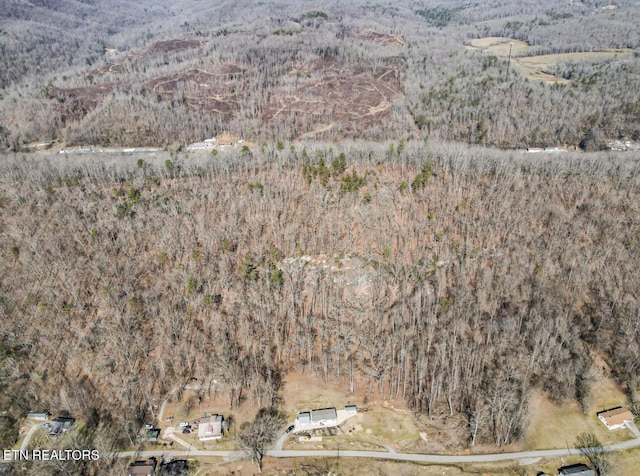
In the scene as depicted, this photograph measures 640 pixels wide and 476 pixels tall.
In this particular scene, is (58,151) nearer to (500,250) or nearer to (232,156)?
(232,156)

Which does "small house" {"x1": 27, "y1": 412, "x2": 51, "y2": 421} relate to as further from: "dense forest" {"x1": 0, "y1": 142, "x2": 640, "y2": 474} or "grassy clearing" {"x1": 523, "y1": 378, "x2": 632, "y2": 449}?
"grassy clearing" {"x1": 523, "y1": 378, "x2": 632, "y2": 449}

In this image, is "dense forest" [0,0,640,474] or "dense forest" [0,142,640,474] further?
"dense forest" [0,142,640,474]

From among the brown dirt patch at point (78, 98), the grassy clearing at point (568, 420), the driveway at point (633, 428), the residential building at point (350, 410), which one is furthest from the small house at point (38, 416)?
the brown dirt patch at point (78, 98)

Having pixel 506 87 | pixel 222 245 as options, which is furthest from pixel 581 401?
pixel 506 87

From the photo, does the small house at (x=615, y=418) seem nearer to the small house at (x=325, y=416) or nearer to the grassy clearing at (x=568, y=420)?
the grassy clearing at (x=568, y=420)

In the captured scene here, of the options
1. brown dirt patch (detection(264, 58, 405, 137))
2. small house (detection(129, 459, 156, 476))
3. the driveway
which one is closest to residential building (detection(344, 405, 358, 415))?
small house (detection(129, 459, 156, 476))

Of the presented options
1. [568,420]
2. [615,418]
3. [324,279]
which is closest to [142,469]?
[324,279]
